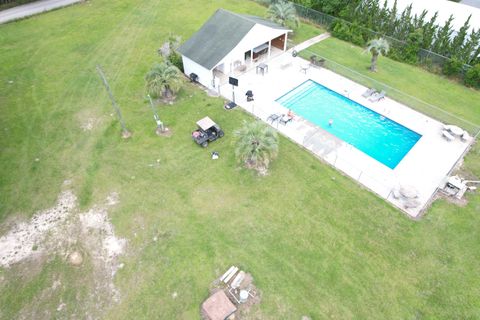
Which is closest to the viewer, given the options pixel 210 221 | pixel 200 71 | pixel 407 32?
pixel 210 221

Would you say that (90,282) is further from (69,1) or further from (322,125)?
(69,1)

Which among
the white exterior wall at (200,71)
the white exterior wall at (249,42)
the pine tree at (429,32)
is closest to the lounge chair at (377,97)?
the pine tree at (429,32)

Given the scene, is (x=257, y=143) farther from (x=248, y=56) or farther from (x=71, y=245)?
(x=248, y=56)

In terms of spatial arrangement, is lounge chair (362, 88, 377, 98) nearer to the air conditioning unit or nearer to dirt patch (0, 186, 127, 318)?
the air conditioning unit

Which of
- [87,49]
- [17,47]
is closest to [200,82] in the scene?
[87,49]

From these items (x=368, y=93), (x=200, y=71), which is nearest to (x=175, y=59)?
(x=200, y=71)

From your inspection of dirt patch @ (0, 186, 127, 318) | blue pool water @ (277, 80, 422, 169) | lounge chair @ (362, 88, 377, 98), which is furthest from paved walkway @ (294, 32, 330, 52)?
dirt patch @ (0, 186, 127, 318)
